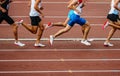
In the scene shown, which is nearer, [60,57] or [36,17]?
[60,57]

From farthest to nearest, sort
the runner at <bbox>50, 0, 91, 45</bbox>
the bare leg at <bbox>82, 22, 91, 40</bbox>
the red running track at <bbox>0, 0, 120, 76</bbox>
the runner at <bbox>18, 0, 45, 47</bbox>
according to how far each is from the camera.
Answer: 1. the bare leg at <bbox>82, 22, 91, 40</bbox>
2. the runner at <bbox>50, 0, 91, 45</bbox>
3. the runner at <bbox>18, 0, 45, 47</bbox>
4. the red running track at <bbox>0, 0, 120, 76</bbox>

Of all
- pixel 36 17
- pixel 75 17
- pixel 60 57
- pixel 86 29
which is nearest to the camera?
pixel 60 57

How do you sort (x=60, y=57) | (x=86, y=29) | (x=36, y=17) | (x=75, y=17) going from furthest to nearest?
(x=86, y=29), (x=75, y=17), (x=36, y=17), (x=60, y=57)

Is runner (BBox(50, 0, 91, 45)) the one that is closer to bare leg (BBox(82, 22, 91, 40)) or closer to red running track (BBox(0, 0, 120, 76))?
bare leg (BBox(82, 22, 91, 40))

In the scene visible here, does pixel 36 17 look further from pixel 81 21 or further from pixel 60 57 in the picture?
pixel 60 57

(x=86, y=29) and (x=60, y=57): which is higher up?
(x=86, y=29)

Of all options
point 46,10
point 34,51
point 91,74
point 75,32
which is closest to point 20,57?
point 34,51

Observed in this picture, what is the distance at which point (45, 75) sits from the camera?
1145cm

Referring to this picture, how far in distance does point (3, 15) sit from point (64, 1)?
32.7 feet

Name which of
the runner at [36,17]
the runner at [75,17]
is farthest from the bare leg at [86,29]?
the runner at [36,17]

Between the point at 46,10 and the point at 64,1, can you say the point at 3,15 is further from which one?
the point at 64,1

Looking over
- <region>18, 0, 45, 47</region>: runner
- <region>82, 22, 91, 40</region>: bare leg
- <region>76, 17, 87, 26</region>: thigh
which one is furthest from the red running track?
<region>76, 17, 87, 26</region>: thigh

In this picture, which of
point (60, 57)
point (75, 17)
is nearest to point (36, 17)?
point (75, 17)

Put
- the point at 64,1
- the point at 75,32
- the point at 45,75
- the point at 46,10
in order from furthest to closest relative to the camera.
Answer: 1. the point at 64,1
2. the point at 46,10
3. the point at 75,32
4. the point at 45,75
